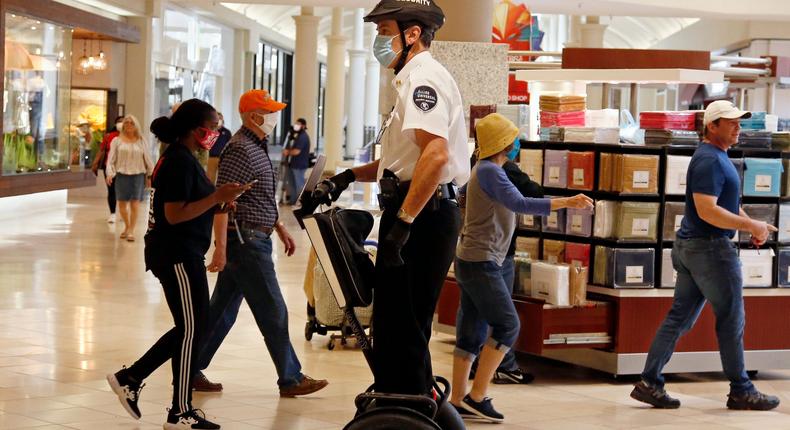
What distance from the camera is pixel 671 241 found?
7352 millimetres

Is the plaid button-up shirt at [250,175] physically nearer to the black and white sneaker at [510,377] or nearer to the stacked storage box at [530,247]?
the black and white sneaker at [510,377]

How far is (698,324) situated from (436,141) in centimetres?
396

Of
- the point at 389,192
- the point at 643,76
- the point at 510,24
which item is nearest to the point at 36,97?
the point at 510,24

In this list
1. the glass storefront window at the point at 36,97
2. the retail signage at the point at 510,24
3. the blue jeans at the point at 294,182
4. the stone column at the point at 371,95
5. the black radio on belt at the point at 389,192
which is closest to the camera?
the black radio on belt at the point at 389,192

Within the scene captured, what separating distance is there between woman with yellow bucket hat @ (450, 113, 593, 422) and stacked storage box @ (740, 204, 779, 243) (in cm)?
198

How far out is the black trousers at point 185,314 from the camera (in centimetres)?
542

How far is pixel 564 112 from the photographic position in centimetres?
779

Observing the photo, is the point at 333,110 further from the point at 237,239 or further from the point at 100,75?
the point at 237,239

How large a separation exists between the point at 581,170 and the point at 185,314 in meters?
2.84

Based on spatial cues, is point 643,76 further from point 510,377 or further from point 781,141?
point 510,377

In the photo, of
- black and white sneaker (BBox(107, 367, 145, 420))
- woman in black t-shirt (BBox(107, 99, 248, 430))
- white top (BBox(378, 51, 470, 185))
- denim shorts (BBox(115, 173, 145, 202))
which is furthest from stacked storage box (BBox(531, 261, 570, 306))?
denim shorts (BBox(115, 173, 145, 202))

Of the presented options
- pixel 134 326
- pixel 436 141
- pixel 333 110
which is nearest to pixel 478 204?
pixel 436 141

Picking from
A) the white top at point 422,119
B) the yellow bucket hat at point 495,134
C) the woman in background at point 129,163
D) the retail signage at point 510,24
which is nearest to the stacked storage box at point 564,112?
the yellow bucket hat at point 495,134

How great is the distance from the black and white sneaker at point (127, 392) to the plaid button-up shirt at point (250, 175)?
1.00 m
